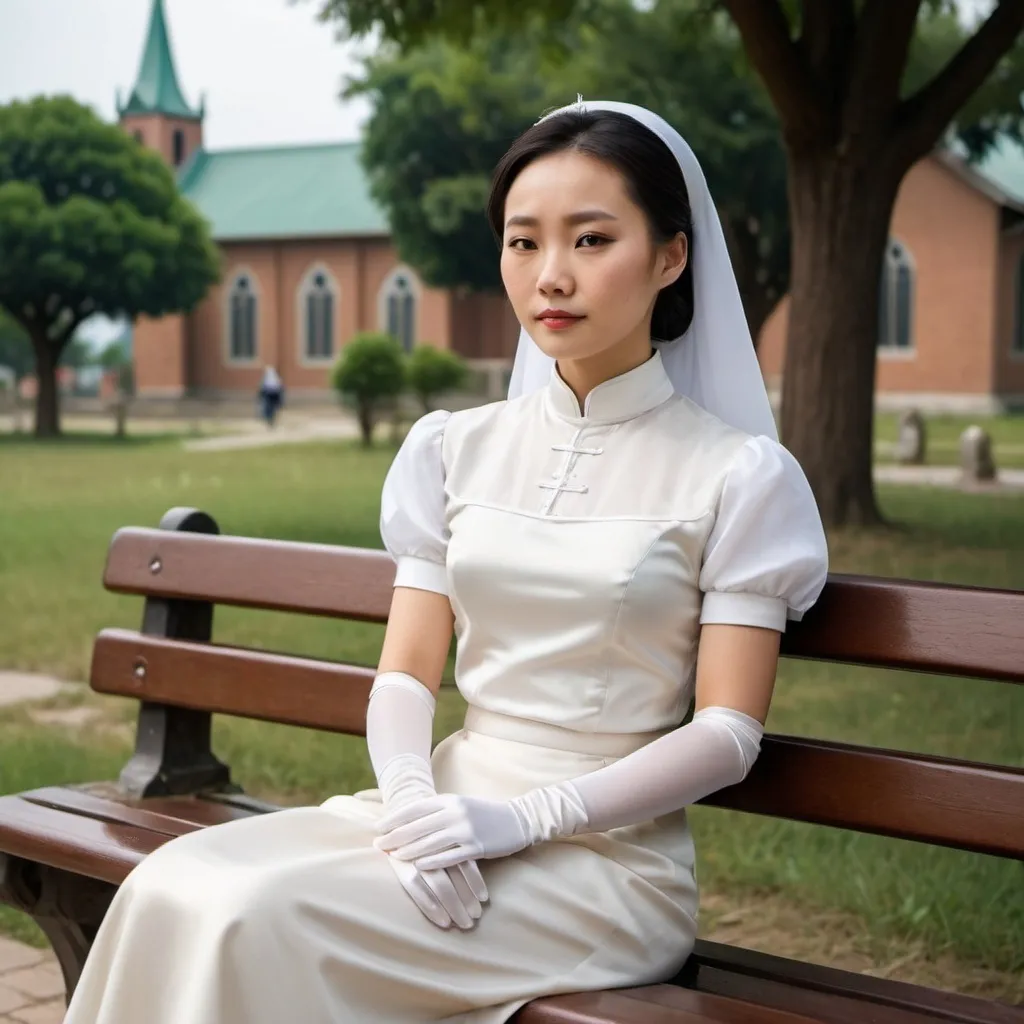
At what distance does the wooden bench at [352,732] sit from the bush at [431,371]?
24972 mm

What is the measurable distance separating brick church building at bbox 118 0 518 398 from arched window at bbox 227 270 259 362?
0.03m

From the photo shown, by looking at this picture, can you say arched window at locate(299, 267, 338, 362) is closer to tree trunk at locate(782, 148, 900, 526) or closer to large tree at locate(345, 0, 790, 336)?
large tree at locate(345, 0, 790, 336)

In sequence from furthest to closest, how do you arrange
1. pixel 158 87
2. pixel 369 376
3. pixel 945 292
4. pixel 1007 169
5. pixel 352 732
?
pixel 158 87, pixel 1007 169, pixel 945 292, pixel 369 376, pixel 352 732

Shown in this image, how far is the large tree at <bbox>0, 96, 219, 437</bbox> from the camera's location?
33.3m

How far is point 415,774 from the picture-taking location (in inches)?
86.3

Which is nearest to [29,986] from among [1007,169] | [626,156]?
[626,156]

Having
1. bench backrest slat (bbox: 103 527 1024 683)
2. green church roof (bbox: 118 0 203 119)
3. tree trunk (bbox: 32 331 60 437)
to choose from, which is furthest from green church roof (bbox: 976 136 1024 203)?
bench backrest slat (bbox: 103 527 1024 683)

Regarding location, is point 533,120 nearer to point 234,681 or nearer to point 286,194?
point 234,681

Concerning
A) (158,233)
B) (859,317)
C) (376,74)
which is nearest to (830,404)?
→ (859,317)

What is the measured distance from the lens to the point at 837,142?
1049 centimetres

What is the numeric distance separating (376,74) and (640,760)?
31.4m

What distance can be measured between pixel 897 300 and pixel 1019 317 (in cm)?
286

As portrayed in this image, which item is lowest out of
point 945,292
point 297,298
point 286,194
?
point 945,292

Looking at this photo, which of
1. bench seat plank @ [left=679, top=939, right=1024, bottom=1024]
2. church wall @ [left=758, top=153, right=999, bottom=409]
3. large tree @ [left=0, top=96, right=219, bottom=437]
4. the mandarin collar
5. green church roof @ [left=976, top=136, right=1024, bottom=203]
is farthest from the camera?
green church roof @ [left=976, top=136, right=1024, bottom=203]
